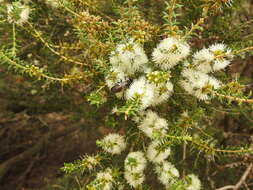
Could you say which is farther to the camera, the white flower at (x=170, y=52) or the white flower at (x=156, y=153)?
the white flower at (x=156, y=153)

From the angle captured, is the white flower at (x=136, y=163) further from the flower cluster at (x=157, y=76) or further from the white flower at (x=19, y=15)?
the white flower at (x=19, y=15)

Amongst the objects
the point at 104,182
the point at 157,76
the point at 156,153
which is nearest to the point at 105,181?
the point at 104,182

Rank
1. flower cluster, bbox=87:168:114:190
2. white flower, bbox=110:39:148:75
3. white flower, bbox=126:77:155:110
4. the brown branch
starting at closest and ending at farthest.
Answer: white flower, bbox=126:77:155:110 → white flower, bbox=110:39:148:75 → flower cluster, bbox=87:168:114:190 → the brown branch

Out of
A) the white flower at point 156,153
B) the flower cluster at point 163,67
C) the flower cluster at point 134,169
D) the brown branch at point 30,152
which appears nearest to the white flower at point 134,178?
the flower cluster at point 134,169

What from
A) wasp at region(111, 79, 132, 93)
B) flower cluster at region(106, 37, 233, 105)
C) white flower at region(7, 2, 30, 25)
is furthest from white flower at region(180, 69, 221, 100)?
white flower at region(7, 2, 30, 25)

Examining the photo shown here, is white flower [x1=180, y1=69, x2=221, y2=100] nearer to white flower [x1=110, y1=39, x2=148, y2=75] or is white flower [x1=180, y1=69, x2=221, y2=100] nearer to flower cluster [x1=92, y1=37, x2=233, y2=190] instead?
flower cluster [x1=92, y1=37, x2=233, y2=190]

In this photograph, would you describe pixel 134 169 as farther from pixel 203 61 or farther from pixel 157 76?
pixel 203 61

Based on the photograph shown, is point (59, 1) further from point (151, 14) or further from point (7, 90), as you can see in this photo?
point (7, 90)
